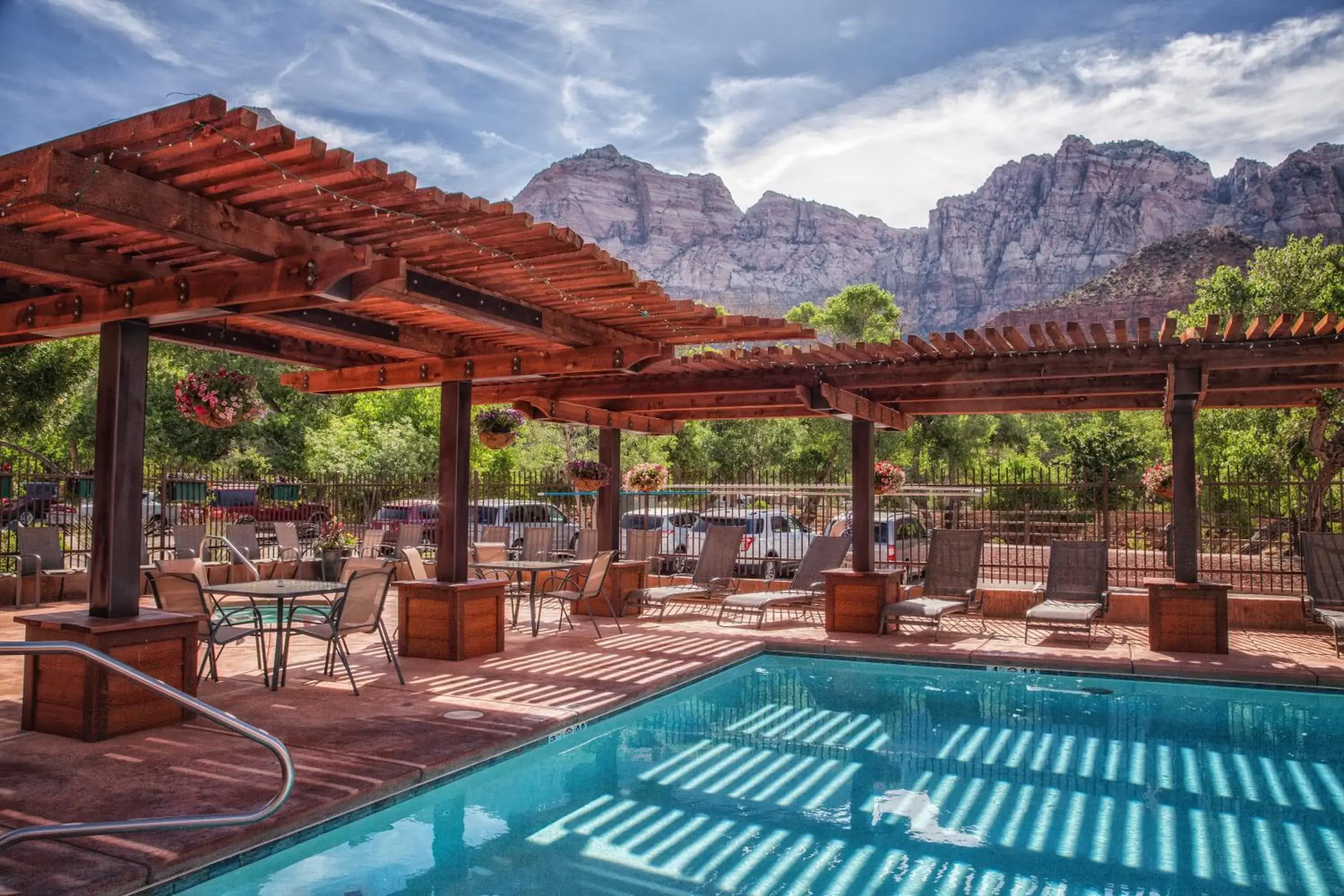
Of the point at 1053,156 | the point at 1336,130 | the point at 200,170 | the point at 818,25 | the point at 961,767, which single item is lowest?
the point at 961,767

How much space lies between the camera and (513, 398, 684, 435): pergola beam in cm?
1062

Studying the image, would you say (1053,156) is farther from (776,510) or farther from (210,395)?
(210,395)

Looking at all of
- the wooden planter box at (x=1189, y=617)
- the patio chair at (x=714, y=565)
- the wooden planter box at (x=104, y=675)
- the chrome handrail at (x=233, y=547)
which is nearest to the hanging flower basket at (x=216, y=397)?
the wooden planter box at (x=104, y=675)

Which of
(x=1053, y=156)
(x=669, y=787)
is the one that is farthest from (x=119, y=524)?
(x=1053, y=156)

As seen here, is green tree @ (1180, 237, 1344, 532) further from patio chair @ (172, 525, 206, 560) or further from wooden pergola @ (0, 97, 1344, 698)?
patio chair @ (172, 525, 206, 560)

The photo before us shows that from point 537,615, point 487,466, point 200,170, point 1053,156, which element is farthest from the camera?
point 1053,156

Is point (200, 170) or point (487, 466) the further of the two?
point (487, 466)

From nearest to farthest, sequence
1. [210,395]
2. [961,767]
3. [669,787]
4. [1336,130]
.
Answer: [669,787] → [961,767] → [210,395] → [1336,130]

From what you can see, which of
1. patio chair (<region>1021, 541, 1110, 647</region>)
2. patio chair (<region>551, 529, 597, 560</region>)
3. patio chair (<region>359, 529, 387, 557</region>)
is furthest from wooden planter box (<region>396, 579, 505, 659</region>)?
patio chair (<region>1021, 541, 1110, 647</region>)

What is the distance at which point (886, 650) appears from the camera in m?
8.63

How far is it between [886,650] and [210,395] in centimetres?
590

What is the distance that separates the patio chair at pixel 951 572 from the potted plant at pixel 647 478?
10.3 feet

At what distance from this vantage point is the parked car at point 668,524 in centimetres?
1416

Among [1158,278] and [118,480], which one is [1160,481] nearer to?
[118,480]
